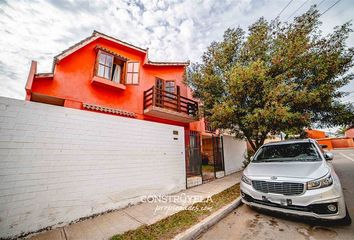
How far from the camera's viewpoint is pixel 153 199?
16.9ft

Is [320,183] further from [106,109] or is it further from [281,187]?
[106,109]

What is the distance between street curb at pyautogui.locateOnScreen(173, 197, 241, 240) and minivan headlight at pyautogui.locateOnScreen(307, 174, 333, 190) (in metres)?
1.98

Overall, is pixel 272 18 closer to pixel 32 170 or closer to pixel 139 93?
pixel 139 93

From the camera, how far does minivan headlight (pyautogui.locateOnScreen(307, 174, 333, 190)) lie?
9.78ft

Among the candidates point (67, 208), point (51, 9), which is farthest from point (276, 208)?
point (51, 9)

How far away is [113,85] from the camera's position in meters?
8.20

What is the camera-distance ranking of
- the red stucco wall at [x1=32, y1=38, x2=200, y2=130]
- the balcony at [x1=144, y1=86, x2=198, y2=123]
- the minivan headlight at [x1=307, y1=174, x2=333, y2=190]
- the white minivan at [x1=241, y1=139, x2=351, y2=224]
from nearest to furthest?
the white minivan at [x1=241, y1=139, x2=351, y2=224]
the minivan headlight at [x1=307, y1=174, x2=333, y2=190]
the red stucco wall at [x1=32, y1=38, x2=200, y2=130]
the balcony at [x1=144, y1=86, x2=198, y2=123]

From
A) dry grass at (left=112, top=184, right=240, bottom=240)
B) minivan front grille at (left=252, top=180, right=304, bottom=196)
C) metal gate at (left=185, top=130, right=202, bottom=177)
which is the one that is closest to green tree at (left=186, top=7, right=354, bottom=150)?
metal gate at (left=185, top=130, right=202, bottom=177)

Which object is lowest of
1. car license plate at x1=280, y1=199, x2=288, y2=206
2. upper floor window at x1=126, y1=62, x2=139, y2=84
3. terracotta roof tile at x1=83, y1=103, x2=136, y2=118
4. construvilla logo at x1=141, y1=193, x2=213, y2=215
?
construvilla logo at x1=141, y1=193, x2=213, y2=215

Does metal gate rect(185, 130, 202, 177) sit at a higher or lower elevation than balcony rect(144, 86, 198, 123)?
lower

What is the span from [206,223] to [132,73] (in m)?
8.33

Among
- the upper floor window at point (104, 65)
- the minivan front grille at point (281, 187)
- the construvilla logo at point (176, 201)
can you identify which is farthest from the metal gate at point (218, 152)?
the upper floor window at point (104, 65)

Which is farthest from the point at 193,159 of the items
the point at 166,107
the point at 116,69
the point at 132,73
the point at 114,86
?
the point at 116,69

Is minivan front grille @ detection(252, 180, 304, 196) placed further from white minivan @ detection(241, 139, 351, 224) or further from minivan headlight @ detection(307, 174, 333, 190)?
minivan headlight @ detection(307, 174, 333, 190)
